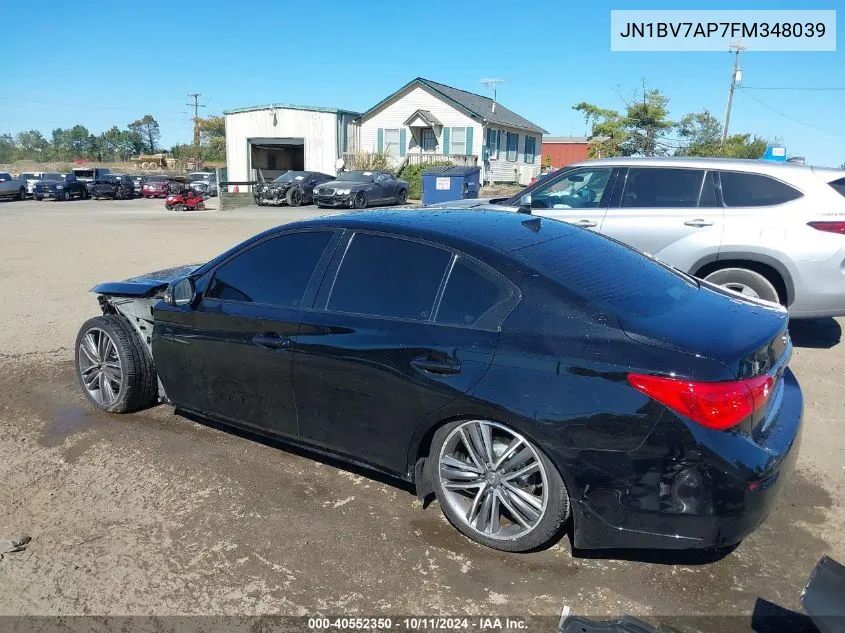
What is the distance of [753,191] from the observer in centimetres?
621

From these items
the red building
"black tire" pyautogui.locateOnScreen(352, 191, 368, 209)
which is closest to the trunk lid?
"black tire" pyautogui.locateOnScreen(352, 191, 368, 209)

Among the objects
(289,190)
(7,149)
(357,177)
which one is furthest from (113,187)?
(7,149)

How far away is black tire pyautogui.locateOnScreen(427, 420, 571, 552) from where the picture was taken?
293cm

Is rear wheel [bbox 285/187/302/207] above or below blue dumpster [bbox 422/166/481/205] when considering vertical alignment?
below

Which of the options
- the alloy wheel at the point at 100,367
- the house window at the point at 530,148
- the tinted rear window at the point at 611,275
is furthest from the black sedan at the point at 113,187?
the tinted rear window at the point at 611,275

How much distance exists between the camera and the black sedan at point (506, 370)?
2689 mm

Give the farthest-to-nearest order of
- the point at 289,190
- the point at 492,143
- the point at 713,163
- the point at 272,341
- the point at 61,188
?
1. the point at 492,143
2. the point at 61,188
3. the point at 289,190
4. the point at 713,163
5. the point at 272,341

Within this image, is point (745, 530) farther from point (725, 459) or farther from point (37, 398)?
point (37, 398)

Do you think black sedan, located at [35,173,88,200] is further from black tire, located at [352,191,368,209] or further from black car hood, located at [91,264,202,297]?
black car hood, located at [91,264,202,297]

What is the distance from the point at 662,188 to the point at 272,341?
4.48 metres

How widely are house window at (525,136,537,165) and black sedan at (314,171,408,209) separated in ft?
50.8

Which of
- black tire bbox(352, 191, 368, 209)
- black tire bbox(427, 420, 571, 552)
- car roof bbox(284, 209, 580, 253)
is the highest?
car roof bbox(284, 209, 580, 253)

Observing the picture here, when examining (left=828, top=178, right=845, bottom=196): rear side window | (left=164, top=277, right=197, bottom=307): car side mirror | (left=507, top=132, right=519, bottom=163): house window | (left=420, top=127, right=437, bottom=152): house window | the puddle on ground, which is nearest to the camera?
(left=164, top=277, right=197, bottom=307): car side mirror

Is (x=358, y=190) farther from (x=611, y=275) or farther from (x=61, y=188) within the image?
(x=611, y=275)
